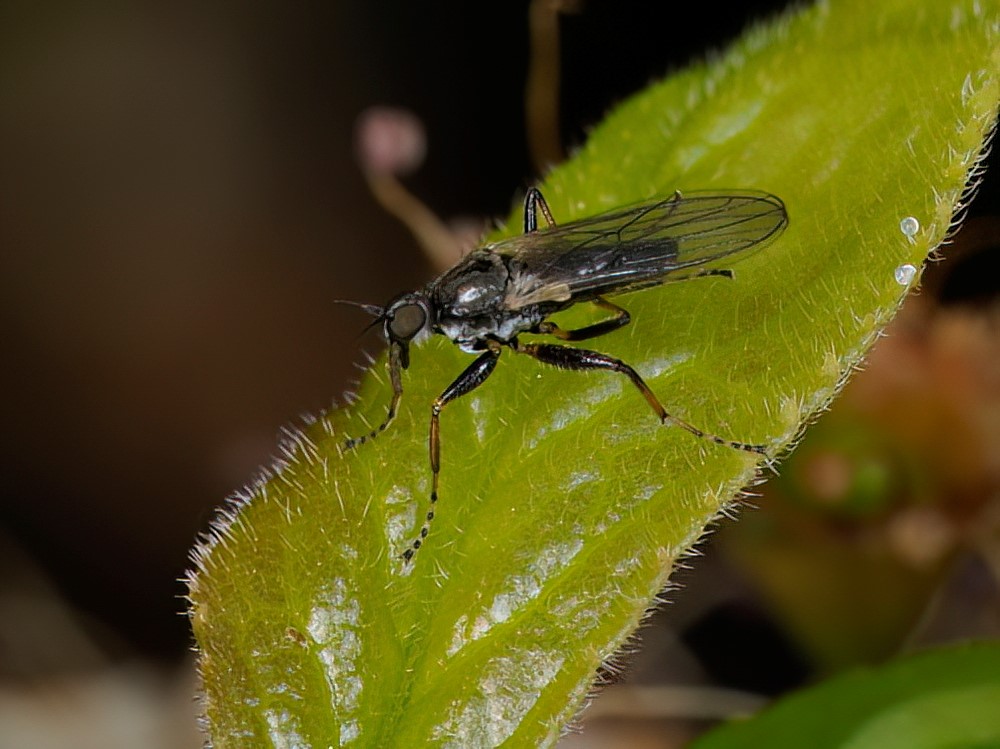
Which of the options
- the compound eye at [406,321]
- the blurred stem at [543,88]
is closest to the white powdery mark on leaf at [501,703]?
the compound eye at [406,321]

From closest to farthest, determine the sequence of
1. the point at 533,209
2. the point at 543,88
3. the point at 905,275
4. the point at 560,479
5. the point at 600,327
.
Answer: the point at 905,275, the point at 560,479, the point at 600,327, the point at 533,209, the point at 543,88

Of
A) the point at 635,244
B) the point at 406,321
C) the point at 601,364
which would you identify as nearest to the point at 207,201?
the point at 406,321

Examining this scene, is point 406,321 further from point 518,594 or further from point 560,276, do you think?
point 518,594

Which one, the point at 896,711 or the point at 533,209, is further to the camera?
the point at 533,209

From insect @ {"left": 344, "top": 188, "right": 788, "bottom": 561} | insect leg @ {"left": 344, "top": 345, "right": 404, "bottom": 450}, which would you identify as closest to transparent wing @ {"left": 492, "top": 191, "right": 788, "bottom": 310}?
insect @ {"left": 344, "top": 188, "right": 788, "bottom": 561}

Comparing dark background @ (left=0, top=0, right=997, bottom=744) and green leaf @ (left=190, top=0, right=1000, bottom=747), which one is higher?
dark background @ (left=0, top=0, right=997, bottom=744)

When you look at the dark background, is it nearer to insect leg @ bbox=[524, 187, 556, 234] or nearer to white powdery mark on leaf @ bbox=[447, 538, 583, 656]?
insect leg @ bbox=[524, 187, 556, 234]
